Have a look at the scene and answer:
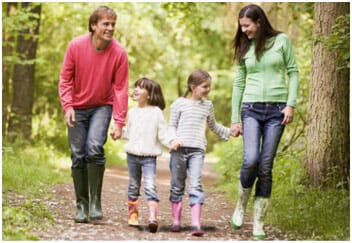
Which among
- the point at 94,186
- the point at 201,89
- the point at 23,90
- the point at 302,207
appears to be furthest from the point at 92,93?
the point at 23,90

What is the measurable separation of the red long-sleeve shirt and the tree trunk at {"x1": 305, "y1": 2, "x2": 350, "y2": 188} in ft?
9.09

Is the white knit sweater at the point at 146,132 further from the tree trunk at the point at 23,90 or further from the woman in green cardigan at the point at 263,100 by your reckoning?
the tree trunk at the point at 23,90

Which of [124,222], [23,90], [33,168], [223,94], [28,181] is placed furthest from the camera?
[223,94]

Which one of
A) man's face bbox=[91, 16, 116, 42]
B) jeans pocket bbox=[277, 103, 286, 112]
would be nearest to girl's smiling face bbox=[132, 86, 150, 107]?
man's face bbox=[91, 16, 116, 42]

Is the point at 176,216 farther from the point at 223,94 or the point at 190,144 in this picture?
the point at 223,94

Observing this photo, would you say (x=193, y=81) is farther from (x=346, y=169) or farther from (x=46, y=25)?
(x=46, y=25)

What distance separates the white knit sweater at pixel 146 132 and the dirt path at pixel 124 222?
721mm

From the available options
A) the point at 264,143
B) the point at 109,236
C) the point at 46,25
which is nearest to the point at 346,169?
the point at 264,143

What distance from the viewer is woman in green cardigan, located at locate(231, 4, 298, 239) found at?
4.52 metres

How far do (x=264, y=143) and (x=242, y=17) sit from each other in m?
1.17

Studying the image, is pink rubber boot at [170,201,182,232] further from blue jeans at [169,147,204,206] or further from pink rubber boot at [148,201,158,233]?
pink rubber boot at [148,201,158,233]

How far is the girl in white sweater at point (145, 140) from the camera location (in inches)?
183

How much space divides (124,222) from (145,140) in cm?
90

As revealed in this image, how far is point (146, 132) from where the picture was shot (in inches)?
184
